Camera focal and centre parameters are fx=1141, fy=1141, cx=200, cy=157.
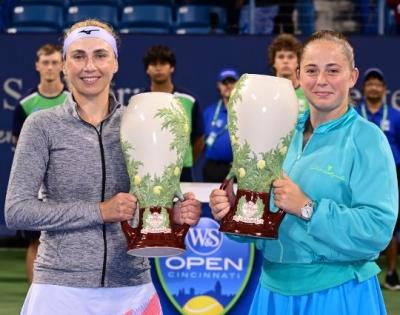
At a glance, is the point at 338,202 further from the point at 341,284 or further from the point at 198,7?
the point at 198,7

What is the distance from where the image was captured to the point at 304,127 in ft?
11.8

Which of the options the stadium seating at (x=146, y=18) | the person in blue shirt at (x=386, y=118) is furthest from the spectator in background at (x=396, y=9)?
the stadium seating at (x=146, y=18)

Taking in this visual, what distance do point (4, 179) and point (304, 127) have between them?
7007mm

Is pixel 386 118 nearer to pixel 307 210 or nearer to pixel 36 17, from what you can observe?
pixel 36 17

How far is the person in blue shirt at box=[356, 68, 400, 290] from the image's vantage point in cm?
876

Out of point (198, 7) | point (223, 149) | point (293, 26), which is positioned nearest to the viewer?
point (223, 149)

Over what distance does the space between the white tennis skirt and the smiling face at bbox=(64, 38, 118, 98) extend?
1.99 ft

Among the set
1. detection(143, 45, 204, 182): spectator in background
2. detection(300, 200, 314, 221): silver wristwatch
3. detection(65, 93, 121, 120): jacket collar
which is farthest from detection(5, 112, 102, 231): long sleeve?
detection(143, 45, 204, 182): spectator in background

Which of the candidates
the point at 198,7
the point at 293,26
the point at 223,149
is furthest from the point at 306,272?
the point at 198,7

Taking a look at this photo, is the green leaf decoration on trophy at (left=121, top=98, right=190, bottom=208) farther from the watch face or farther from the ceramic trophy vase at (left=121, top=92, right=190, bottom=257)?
the watch face

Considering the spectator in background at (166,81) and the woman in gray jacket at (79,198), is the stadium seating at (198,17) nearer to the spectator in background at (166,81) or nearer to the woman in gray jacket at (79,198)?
the spectator in background at (166,81)

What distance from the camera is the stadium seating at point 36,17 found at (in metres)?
11.7

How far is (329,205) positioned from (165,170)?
0.52 m

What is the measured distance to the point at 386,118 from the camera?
8.96 metres
